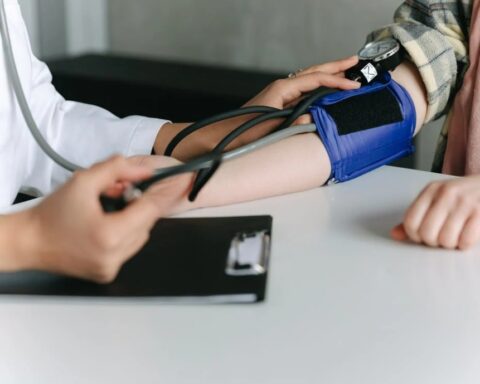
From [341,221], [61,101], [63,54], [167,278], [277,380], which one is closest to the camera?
[277,380]

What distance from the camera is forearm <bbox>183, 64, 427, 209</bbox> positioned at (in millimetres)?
930

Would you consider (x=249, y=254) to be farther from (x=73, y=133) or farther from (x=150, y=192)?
(x=73, y=133)

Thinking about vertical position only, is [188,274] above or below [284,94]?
below

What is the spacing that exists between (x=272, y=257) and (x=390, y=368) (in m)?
0.22

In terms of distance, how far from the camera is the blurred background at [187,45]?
2.48 meters

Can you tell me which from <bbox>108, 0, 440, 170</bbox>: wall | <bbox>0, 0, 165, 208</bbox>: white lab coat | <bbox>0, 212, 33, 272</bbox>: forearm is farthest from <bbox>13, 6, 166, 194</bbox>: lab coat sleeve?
<bbox>108, 0, 440, 170</bbox>: wall

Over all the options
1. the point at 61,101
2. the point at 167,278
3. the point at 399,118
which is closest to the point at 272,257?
the point at 167,278

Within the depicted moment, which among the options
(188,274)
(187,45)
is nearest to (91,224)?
(188,274)

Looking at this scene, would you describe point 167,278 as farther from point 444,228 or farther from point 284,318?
point 444,228

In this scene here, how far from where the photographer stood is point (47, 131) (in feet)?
3.75

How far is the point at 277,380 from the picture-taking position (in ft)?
1.88

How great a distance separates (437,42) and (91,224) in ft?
2.22

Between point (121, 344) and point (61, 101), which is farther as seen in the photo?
point (61, 101)

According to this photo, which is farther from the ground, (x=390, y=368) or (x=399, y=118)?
(x=399, y=118)
